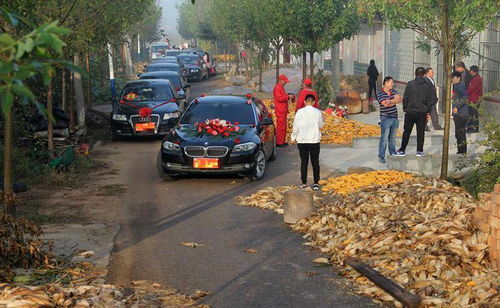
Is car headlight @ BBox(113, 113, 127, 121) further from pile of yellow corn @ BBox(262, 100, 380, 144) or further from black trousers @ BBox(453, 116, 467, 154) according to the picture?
black trousers @ BBox(453, 116, 467, 154)

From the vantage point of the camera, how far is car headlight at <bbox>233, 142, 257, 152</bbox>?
597 inches

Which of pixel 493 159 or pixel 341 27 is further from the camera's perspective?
pixel 341 27

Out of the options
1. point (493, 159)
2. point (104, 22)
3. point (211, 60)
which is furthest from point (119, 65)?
point (493, 159)

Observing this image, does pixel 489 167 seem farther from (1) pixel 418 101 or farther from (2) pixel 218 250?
(2) pixel 218 250

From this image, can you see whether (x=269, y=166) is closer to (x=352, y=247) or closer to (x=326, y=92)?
(x=352, y=247)

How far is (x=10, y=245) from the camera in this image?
862cm

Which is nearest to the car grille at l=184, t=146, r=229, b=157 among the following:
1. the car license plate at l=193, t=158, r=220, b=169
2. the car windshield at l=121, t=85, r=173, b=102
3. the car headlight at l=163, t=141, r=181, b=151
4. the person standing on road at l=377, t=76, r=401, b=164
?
the car license plate at l=193, t=158, r=220, b=169

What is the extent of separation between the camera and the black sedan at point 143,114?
2159 cm

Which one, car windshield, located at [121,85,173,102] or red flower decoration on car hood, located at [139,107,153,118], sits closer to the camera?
red flower decoration on car hood, located at [139,107,153,118]

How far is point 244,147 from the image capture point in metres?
15.2

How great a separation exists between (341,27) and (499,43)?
7.64 m

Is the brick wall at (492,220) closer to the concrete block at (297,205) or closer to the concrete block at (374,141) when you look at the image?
the concrete block at (297,205)

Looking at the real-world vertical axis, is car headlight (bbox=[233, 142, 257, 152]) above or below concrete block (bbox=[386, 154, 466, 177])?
above

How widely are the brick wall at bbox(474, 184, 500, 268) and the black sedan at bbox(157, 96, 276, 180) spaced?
6710 millimetres
